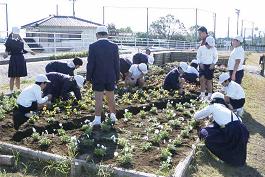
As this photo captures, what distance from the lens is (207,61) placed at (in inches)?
373

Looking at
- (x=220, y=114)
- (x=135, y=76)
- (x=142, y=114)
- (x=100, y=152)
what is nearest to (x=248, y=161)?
(x=220, y=114)

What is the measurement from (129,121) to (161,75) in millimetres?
6087

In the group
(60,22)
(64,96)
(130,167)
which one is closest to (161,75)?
(64,96)

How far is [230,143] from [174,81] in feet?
14.6

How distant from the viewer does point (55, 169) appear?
491 centimetres

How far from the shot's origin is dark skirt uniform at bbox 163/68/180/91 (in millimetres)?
10195

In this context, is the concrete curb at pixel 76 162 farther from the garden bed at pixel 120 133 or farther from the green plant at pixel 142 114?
the green plant at pixel 142 114

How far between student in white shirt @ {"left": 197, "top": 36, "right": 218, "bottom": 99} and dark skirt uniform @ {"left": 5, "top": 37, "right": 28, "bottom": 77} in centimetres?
416

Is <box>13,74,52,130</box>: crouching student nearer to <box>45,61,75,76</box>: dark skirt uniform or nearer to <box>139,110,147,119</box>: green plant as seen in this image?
<box>139,110,147,119</box>: green plant

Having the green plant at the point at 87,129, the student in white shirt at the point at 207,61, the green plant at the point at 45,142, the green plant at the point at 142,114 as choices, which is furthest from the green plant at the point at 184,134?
the student in white shirt at the point at 207,61

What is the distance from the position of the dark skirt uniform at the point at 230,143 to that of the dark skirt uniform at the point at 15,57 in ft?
17.4

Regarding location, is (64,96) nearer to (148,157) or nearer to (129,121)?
(129,121)

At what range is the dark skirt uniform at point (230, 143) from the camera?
5.88 meters

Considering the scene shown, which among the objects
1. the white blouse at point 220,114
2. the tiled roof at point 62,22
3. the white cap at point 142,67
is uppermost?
the tiled roof at point 62,22
